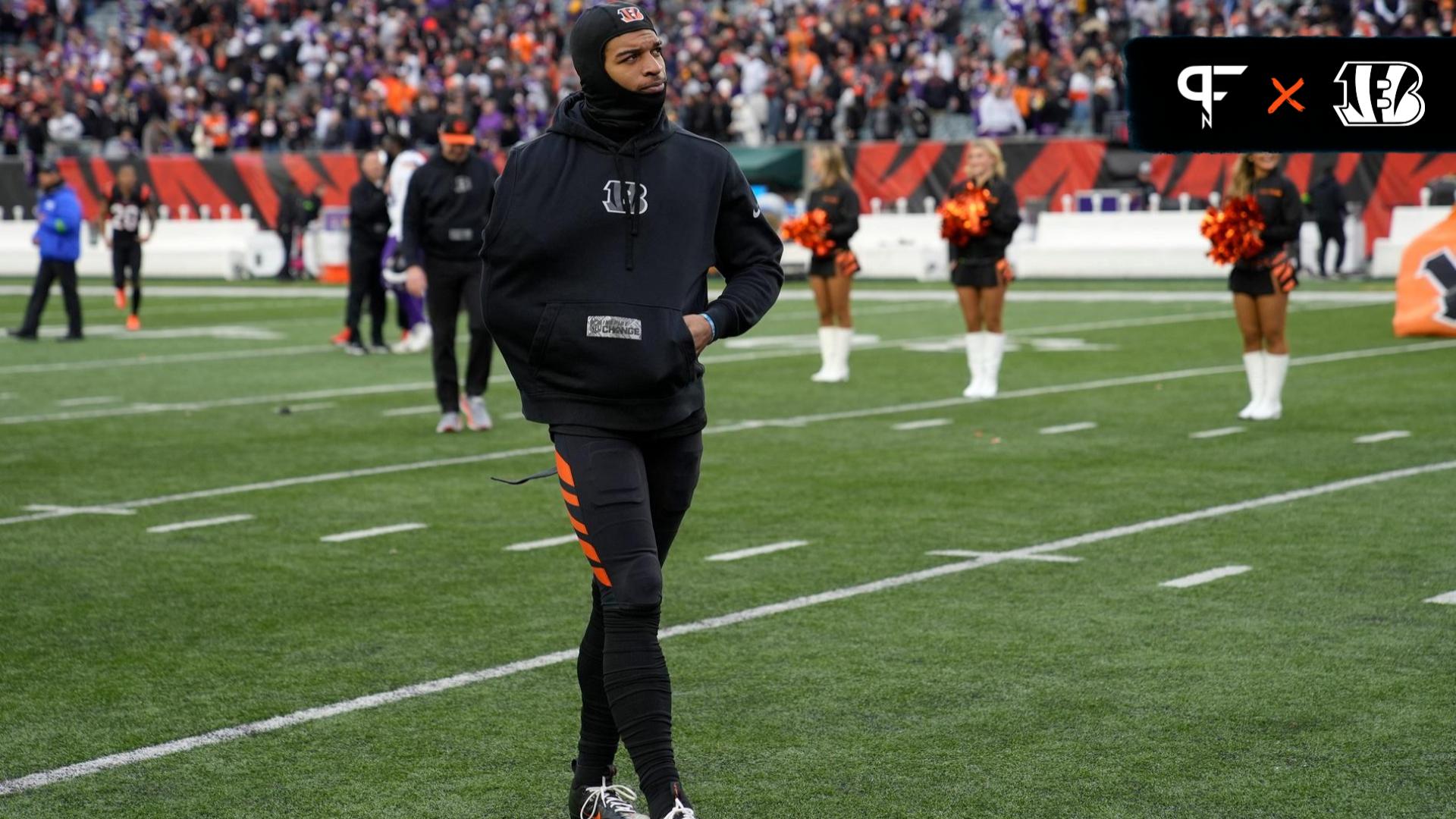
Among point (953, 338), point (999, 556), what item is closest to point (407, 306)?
point (953, 338)

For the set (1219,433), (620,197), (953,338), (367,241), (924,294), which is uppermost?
(620,197)

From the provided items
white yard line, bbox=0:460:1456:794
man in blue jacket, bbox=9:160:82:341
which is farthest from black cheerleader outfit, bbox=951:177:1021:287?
man in blue jacket, bbox=9:160:82:341

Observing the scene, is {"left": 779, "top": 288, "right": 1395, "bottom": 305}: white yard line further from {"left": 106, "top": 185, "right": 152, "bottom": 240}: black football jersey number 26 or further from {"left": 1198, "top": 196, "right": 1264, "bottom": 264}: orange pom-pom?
{"left": 1198, "top": 196, "right": 1264, "bottom": 264}: orange pom-pom

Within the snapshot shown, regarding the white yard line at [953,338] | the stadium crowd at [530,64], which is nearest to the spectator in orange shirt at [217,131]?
the stadium crowd at [530,64]

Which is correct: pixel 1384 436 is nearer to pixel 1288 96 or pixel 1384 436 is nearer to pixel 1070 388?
pixel 1070 388

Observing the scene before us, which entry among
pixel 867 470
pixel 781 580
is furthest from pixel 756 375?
pixel 781 580

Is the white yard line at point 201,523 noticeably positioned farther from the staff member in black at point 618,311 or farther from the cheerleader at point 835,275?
the cheerleader at point 835,275

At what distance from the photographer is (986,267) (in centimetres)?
1527

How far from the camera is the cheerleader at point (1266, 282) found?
42.7 ft

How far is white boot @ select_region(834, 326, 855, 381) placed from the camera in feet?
53.0

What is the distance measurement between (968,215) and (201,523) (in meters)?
7.13

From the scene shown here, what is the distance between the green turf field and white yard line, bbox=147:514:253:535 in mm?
77

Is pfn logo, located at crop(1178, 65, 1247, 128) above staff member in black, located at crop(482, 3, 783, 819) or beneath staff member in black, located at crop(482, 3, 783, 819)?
above

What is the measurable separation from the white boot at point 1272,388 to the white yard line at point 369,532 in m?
6.09
